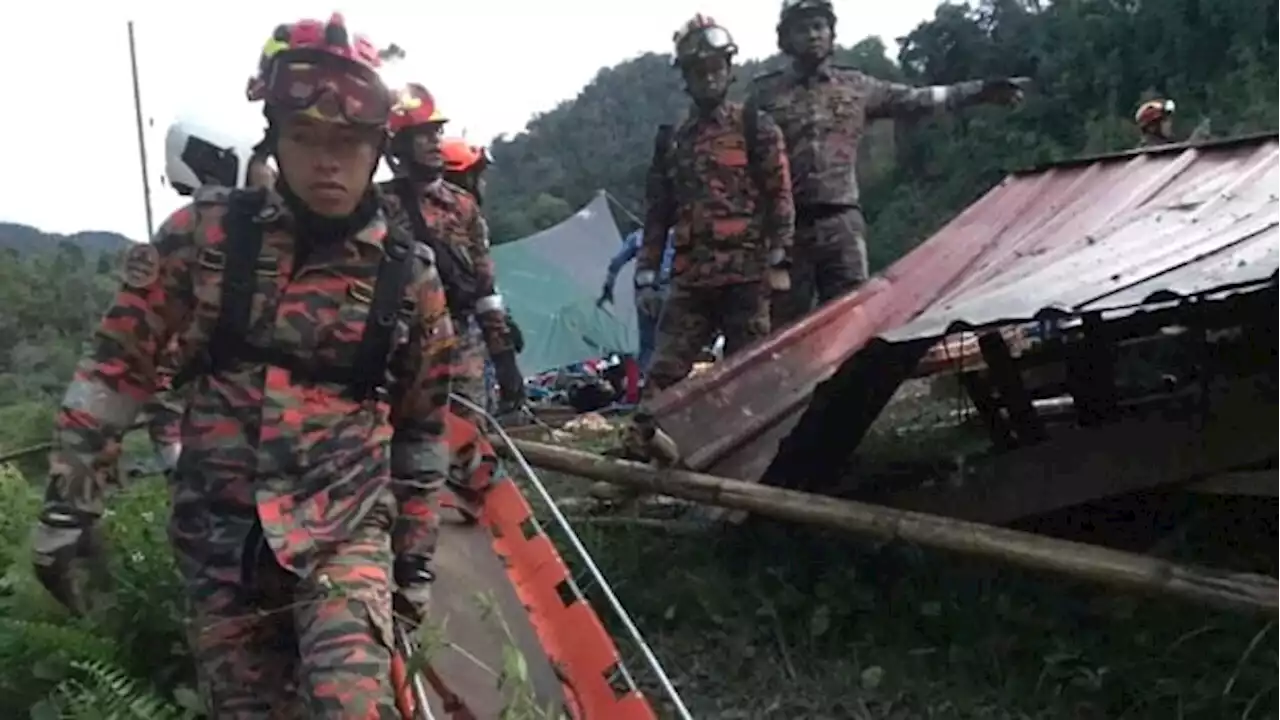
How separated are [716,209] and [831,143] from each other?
86 centimetres

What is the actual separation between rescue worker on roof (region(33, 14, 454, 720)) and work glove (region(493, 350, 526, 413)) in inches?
144

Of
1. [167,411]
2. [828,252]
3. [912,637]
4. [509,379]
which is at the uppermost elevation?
[167,411]

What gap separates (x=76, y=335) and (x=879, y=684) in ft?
26.1

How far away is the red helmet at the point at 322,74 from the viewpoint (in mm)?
3133

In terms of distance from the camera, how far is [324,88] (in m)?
3.14

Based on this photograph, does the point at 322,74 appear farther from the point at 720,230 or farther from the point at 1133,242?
the point at 720,230

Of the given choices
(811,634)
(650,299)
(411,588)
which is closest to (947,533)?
(811,634)

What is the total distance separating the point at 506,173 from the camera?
31953 mm

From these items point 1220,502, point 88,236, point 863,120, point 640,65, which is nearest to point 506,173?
point 640,65

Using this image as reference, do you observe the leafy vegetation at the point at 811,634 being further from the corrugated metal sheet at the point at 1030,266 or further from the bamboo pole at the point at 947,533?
the corrugated metal sheet at the point at 1030,266

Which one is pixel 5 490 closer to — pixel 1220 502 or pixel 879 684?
pixel 879 684

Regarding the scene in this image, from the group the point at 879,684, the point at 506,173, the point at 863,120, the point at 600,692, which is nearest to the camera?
the point at 600,692

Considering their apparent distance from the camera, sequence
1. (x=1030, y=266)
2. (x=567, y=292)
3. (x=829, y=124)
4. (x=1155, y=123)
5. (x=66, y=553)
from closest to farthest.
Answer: (x=66, y=553) < (x=1030, y=266) < (x=829, y=124) < (x=1155, y=123) < (x=567, y=292)

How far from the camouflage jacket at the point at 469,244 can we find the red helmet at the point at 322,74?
3.39m
